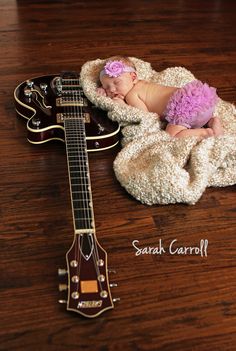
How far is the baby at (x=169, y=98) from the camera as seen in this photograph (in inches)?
53.3

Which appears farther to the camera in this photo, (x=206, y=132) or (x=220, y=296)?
(x=206, y=132)

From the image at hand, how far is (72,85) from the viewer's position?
149 cm

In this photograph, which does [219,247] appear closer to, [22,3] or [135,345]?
[135,345]

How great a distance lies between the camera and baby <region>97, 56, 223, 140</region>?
4.44 feet

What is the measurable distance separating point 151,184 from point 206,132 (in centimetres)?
28

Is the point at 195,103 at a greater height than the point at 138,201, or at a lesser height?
greater

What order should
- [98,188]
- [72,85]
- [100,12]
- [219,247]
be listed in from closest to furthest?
1. [219,247]
2. [98,188]
3. [72,85]
4. [100,12]

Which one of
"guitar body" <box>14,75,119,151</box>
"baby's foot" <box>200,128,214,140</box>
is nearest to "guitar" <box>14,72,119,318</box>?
"guitar body" <box>14,75,119,151</box>

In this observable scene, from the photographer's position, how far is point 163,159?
3.95 feet

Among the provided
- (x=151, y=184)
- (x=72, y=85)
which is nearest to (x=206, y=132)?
(x=151, y=184)

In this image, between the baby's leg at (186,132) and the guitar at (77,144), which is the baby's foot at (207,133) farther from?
the guitar at (77,144)

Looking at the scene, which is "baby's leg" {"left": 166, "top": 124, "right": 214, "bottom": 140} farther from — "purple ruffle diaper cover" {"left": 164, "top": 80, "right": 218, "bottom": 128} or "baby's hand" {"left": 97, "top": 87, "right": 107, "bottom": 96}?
"baby's hand" {"left": 97, "top": 87, "right": 107, "bottom": 96}

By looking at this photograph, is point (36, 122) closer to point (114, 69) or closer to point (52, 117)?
point (52, 117)

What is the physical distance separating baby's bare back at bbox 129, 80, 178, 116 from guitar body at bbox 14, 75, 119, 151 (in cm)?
13
